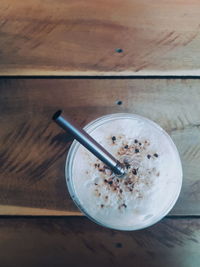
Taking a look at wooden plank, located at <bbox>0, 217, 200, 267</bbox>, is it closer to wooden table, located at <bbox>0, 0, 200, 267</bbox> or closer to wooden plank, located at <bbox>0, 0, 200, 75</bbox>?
wooden table, located at <bbox>0, 0, 200, 267</bbox>

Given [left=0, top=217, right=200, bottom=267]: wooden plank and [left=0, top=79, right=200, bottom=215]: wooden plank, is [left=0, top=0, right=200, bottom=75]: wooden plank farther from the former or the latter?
[left=0, top=217, right=200, bottom=267]: wooden plank

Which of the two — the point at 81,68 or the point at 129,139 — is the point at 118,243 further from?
the point at 81,68

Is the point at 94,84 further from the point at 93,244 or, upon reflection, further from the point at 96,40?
the point at 93,244

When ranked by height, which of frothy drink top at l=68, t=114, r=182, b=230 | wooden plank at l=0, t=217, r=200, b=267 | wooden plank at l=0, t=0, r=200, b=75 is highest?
wooden plank at l=0, t=0, r=200, b=75

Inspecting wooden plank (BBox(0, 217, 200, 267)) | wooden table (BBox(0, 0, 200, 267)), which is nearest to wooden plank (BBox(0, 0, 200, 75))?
wooden table (BBox(0, 0, 200, 267))

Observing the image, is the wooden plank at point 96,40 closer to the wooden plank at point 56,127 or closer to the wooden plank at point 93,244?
the wooden plank at point 56,127

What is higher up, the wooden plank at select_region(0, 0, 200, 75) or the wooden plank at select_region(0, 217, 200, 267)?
Answer: the wooden plank at select_region(0, 0, 200, 75)
